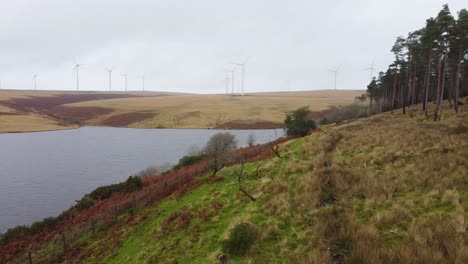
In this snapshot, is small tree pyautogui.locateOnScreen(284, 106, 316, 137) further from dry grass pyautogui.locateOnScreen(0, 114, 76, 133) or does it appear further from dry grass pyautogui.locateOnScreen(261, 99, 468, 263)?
dry grass pyautogui.locateOnScreen(0, 114, 76, 133)

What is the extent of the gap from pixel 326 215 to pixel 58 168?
55083mm

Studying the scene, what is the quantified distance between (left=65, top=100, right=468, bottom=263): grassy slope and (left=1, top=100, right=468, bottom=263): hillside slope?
4cm

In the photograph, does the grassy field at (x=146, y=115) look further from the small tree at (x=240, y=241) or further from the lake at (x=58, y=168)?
the small tree at (x=240, y=241)

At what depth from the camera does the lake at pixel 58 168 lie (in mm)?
35344

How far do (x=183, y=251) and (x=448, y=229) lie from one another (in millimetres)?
9538

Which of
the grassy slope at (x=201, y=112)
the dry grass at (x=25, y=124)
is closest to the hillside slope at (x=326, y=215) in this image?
the grassy slope at (x=201, y=112)

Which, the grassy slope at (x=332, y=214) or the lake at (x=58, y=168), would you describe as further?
the lake at (x=58, y=168)

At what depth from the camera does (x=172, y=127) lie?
13175 cm

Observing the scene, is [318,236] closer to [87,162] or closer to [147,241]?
[147,241]

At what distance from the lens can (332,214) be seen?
1189 centimetres

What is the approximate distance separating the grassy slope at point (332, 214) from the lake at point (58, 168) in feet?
62.4

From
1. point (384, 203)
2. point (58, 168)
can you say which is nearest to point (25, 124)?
point (58, 168)

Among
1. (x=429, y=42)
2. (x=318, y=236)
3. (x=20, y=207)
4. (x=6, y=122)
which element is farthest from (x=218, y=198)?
(x=6, y=122)

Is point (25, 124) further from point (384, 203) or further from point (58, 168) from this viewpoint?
point (384, 203)
